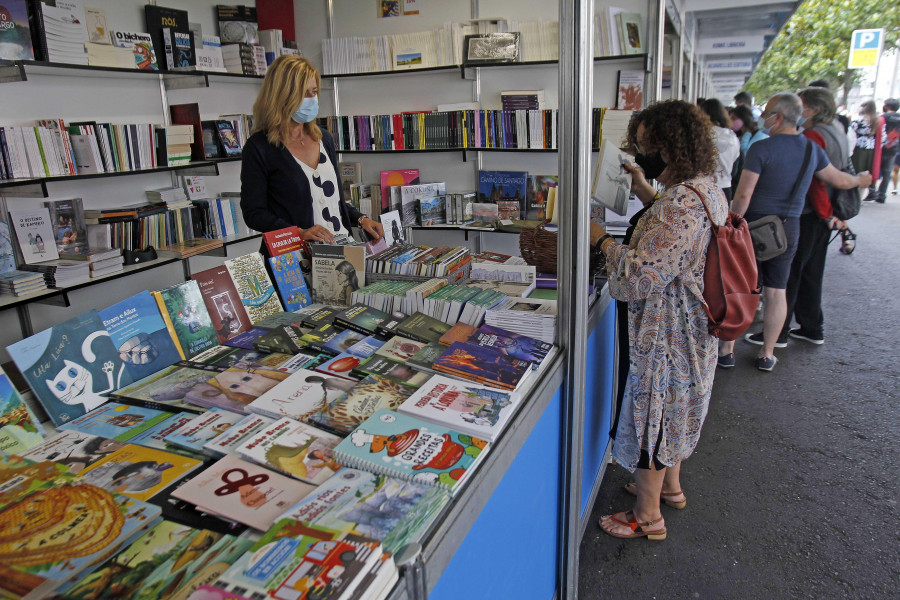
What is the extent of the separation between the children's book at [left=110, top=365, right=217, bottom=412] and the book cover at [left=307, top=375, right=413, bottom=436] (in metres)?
0.34

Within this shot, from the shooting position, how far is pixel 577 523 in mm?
1977

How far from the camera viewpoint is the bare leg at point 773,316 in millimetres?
3873

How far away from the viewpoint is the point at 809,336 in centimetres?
446

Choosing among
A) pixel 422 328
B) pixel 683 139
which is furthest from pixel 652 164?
pixel 422 328

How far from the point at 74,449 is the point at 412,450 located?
2.32ft

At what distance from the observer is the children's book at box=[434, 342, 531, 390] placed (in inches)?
58.1

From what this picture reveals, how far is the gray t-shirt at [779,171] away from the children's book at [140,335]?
3410 mm

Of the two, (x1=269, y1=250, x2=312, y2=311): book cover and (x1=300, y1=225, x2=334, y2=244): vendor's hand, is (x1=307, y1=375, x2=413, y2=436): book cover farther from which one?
(x1=300, y1=225, x2=334, y2=244): vendor's hand

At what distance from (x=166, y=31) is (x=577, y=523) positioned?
4.28 meters

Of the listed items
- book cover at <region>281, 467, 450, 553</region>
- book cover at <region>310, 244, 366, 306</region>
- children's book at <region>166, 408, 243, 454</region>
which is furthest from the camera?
book cover at <region>310, 244, 366, 306</region>

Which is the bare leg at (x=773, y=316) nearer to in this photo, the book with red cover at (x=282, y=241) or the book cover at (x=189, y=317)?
the book with red cover at (x=282, y=241)

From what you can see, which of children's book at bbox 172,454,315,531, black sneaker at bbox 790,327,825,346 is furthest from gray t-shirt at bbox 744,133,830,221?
children's book at bbox 172,454,315,531

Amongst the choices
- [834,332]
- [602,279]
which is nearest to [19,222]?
[602,279]

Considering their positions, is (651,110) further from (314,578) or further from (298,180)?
(314,578)
